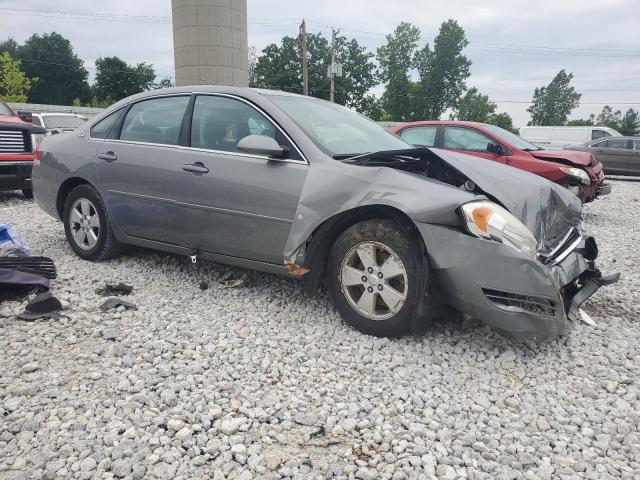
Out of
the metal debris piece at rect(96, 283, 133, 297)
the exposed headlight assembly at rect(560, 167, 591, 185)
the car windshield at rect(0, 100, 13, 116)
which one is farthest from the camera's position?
the car windshield at rect(0, 100, 13, 116)

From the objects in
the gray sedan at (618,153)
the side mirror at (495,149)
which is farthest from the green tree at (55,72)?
the side mirror at (495,149)

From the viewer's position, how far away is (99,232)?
466 cm

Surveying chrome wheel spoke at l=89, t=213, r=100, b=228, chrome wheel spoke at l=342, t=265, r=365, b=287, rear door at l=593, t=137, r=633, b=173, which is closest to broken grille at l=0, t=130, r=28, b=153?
chrome wheel spoke at l=89, t=213, r=100, b=228

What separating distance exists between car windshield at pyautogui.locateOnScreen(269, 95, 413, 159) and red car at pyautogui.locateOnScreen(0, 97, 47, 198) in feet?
20.3

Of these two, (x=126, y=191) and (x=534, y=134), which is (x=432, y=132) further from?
(x=534, y=134)

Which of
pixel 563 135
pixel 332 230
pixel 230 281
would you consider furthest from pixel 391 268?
pixel 563 135

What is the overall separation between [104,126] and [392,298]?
328 cm

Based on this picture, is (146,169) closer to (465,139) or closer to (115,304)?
(115,304)

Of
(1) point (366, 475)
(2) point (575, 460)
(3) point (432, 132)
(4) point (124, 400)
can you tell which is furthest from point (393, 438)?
(3) point (432, 132)

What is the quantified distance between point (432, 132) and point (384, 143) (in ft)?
15.9

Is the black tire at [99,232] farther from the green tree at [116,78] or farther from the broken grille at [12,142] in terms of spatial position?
the green tree at [116,78]

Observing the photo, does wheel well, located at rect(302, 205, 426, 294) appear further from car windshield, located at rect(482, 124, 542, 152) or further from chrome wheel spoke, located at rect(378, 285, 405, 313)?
car windshield, located at rect(482, 124, 542, 152)

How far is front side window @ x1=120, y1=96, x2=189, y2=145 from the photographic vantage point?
4.16 m

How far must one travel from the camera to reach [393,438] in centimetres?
231
